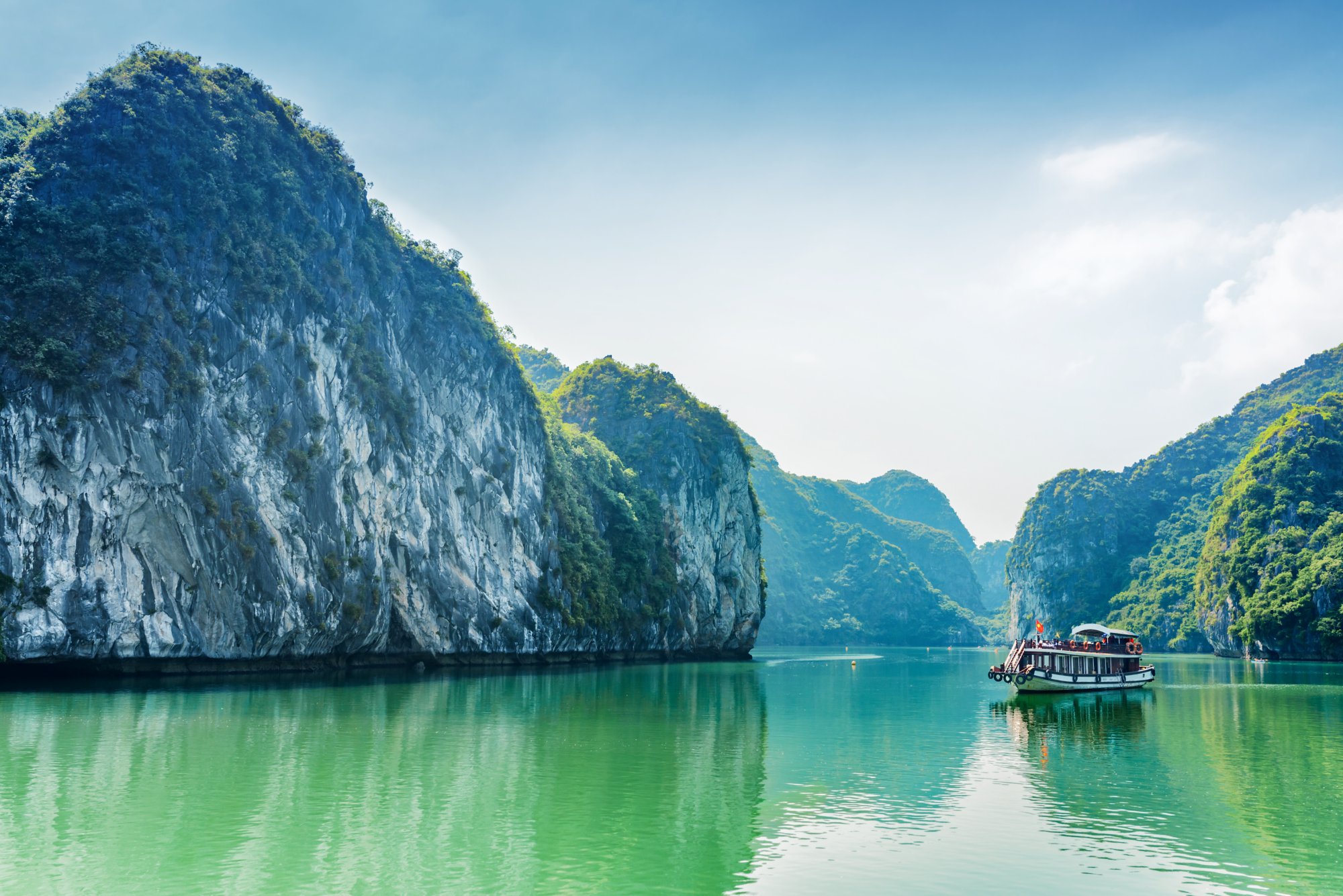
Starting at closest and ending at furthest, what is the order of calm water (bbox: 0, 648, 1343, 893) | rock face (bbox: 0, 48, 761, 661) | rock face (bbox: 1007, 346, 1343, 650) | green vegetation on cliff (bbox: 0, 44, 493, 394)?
calm water (bbox: 0, 648, 1343, 893) → rock face (bbox: 0, 48, 761, 661) → green vegetation on cliff (bbox: 0, 44, 493, 394) → rock face (bbox: 1007, 346, 1343, 650)

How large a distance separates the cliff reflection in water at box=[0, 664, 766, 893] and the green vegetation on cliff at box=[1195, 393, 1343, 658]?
78315 millimetres

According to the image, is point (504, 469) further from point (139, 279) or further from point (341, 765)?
point (341, 765)

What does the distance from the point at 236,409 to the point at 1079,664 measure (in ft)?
153

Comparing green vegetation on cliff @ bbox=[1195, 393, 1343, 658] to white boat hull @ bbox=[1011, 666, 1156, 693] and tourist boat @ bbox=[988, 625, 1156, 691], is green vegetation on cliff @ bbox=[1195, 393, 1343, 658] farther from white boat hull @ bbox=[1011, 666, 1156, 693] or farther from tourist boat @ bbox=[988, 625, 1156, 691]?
white boat hull @ bbox=[1011, 666, 1156, 693]

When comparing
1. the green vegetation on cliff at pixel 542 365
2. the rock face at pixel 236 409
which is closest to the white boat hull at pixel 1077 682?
the rock face at pixel 236 409

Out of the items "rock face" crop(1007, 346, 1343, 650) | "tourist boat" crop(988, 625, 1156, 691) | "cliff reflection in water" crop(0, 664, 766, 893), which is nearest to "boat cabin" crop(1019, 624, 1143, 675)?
"tourist boat" crop(988, 625, 1156, 691)

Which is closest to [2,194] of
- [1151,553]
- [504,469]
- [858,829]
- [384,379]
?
[384,379]

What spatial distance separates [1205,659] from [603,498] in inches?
2507

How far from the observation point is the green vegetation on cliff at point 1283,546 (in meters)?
88.2

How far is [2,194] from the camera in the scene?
44625mm

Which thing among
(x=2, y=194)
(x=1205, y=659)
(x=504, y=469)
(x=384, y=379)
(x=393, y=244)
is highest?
(x=393, y=244)

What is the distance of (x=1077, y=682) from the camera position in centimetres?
4975

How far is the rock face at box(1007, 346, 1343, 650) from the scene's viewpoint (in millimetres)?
151625

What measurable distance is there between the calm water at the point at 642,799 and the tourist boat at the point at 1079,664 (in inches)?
467
